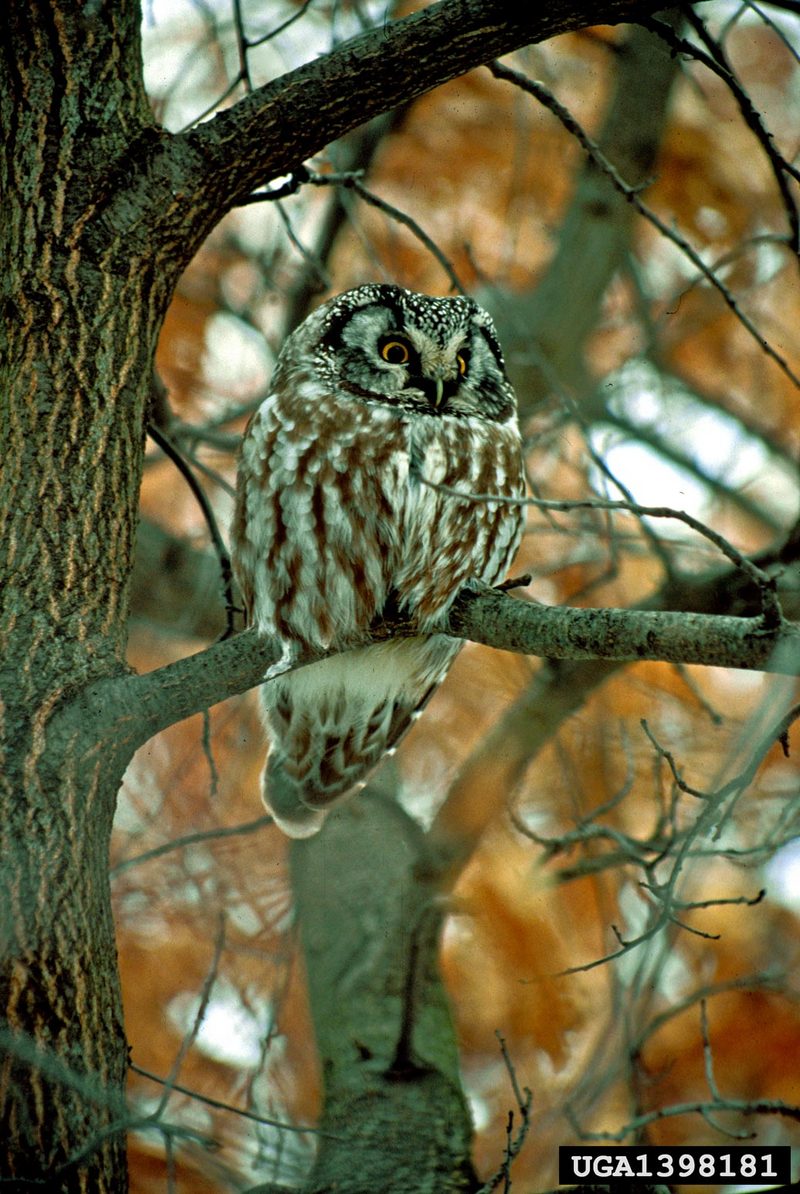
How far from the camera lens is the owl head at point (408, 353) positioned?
12.3 ft

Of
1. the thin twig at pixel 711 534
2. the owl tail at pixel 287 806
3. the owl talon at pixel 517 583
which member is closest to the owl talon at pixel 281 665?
the owl talon at pixel 517 583

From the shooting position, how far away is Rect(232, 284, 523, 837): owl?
3.52m

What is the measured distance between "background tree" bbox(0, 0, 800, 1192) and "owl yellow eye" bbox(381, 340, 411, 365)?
1.25 feet

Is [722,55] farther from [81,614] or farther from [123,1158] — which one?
[123,1158]

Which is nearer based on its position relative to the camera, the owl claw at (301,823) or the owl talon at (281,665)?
the owl talon at (281,665)

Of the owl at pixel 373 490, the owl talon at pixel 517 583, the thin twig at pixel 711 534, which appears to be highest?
the owl at pixel 373 490

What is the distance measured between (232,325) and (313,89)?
3.70 metres

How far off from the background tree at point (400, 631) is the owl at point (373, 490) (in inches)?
9.6

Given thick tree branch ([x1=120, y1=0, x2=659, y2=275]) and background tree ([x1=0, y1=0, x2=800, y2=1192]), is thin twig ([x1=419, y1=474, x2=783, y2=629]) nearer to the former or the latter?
background tree ([x1=0, y1=0, x2=800, y2=1192])

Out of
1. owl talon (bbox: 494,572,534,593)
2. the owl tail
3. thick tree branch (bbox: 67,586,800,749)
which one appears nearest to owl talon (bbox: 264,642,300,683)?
thick tree branch (bbox: 67,586,800,749)

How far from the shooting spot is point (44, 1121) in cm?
→ 240

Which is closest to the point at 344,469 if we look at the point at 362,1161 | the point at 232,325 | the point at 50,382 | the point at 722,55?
the point at 50,382

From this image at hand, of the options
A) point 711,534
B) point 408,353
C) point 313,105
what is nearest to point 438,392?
point 408,353

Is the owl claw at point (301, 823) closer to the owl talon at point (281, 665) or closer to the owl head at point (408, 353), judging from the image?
the owl talon at point (281, 665)
